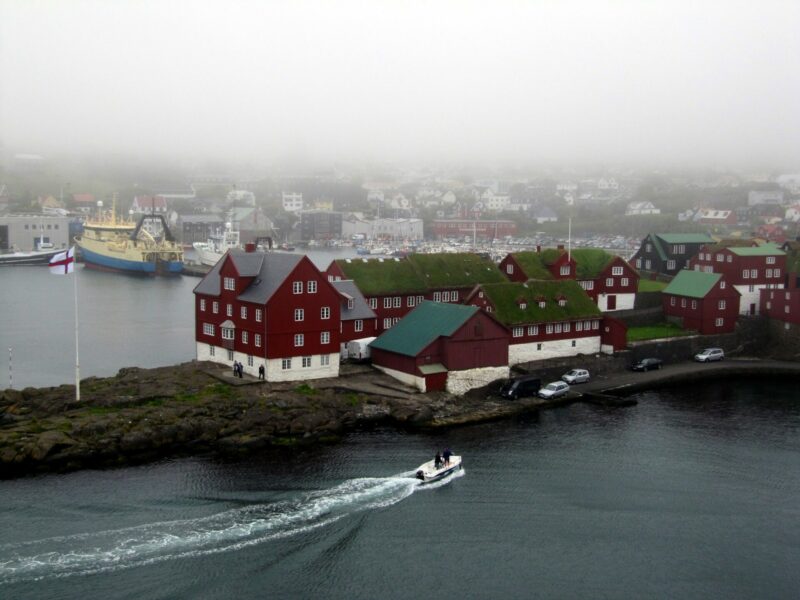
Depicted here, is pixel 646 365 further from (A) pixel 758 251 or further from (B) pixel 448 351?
(A) pixel 758 251

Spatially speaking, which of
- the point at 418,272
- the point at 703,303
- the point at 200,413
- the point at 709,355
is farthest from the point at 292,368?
the point at 703,303

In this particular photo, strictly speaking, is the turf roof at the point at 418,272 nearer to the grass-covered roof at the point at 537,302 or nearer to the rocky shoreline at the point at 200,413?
the grass-covered roof at the point at 537,302

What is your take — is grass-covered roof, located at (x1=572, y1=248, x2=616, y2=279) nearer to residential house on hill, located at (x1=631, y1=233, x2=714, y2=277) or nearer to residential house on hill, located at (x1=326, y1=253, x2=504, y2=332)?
residential house on hill, located at (x1=326, y1=253, x2=504, y2=332)

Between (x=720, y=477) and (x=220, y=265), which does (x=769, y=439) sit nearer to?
(x=720, y=477)

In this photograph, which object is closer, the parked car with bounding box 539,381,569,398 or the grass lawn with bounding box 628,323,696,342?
the parked car with bounding box 539,381,569,398

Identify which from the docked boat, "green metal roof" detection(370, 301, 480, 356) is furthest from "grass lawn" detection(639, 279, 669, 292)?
the docked boat
